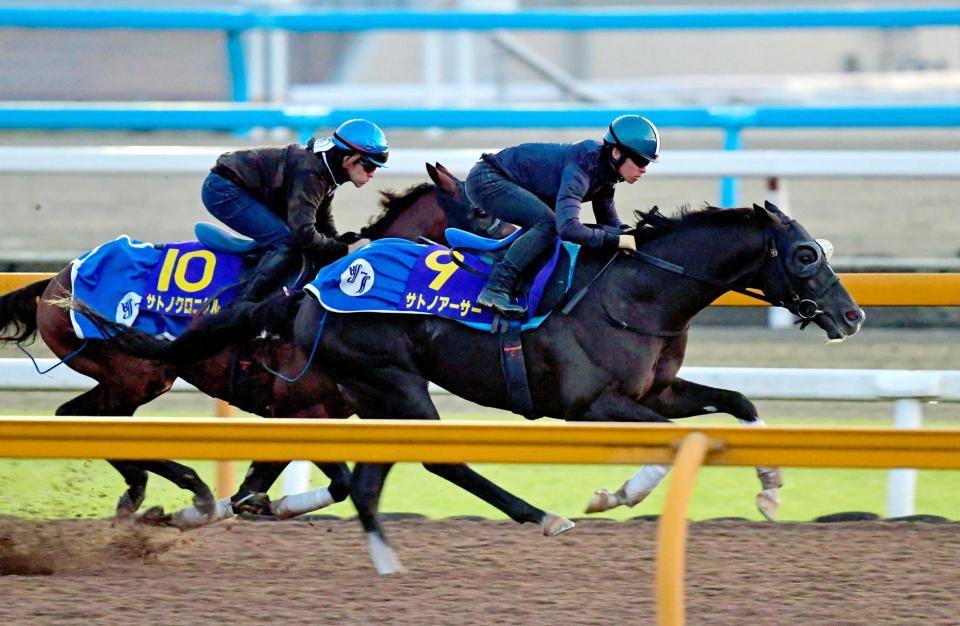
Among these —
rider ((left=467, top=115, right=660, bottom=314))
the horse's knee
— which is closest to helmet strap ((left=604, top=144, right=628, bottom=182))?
rider ((left=467, top=115, right=660, bottom=314))

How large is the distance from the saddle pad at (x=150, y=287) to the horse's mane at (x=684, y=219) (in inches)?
57.4

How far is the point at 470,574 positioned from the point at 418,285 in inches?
39.6

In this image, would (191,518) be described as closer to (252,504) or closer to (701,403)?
(252,504)

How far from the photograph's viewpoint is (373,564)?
4.79 m

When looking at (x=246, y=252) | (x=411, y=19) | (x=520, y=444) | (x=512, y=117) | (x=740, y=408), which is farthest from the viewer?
(x=411, y=19)

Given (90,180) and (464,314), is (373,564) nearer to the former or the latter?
(464,314)

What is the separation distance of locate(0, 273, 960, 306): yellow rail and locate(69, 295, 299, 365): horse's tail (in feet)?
5.45

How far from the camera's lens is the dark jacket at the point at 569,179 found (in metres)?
5.00

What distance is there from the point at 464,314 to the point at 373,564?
2.87ft

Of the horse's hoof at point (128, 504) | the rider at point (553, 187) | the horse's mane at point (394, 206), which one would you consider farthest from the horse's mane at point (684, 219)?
the horse's hoof at point (128, 504)

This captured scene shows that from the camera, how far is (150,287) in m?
5.48

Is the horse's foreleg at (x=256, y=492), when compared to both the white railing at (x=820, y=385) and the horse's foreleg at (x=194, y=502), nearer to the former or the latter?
the horse's foreleg at (x=194, y=502)

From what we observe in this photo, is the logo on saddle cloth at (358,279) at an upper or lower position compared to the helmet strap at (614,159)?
lower

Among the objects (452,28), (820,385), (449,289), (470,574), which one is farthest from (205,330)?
(452,28)
